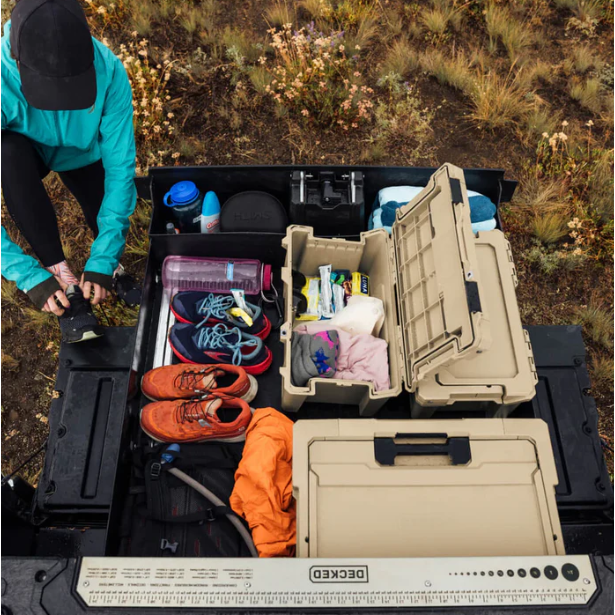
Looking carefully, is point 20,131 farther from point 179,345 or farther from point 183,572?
point 183,572

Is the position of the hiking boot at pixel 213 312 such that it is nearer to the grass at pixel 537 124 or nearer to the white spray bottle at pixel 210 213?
the white spray bottle at pixel 210 213

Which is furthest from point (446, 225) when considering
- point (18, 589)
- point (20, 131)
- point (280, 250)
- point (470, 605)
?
point (20, 131)

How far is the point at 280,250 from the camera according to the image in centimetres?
316

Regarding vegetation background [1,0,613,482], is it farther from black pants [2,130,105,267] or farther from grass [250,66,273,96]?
black pants [2,130,105,267]

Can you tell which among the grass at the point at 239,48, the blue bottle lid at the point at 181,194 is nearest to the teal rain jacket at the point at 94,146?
the blue bottle lid at the point at 181,194

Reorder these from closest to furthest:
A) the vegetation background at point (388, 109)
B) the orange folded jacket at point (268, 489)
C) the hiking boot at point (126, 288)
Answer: the orange folded jacket at point (268, 489), the hiking boot at point (126, 288), the vegetation background at point (388, 109)

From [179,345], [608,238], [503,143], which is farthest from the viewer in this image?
[503,143]

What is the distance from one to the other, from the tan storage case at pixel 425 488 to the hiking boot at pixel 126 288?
1.75 meters

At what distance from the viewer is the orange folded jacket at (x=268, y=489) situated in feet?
7.51

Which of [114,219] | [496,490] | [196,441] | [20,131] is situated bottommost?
[196,441]

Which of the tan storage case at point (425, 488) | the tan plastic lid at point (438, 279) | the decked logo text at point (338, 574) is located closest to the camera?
the decked logo text at point (338, 574)

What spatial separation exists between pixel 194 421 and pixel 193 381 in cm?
24

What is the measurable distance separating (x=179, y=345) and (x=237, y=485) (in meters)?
0.91

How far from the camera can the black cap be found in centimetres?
221
